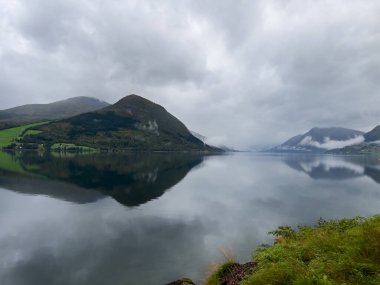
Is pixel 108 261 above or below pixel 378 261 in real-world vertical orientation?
below

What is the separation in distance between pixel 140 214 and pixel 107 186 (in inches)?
1316

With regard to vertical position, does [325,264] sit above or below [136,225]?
above

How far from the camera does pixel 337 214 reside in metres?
49.1

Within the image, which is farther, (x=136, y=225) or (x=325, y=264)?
(x=136, y=225)

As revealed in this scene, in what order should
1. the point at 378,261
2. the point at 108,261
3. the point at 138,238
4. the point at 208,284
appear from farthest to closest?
1. the point at 138,238
2. the point at 108,261
3. the point at 208,284
4. the point at 378,261

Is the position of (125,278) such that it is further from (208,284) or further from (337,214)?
(337,214)

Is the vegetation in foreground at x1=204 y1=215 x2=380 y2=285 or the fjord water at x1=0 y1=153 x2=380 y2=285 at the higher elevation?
the vegetation in foreground at x1=204 y1=215 x2=380 y2=285

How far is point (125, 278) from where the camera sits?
22953 mm

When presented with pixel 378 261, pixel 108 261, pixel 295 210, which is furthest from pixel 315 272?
pixel 295 210

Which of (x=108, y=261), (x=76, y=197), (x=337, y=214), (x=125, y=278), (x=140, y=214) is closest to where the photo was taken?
(x=125, y=278)

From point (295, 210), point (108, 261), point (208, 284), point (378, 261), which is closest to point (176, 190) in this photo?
point (295, 210)

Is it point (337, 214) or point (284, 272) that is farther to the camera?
point (337, 214)

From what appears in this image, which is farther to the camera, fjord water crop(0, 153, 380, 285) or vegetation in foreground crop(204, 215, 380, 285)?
fjord water crop(0, 153, 380, 285)

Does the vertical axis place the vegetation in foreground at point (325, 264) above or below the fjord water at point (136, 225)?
above
